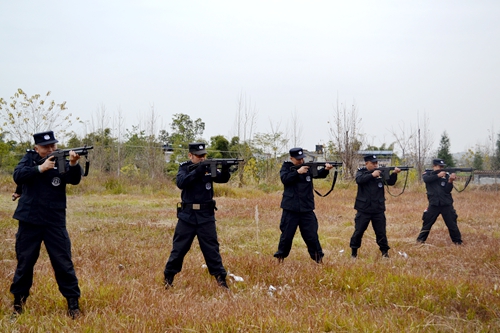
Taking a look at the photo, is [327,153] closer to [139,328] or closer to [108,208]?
[108,208]

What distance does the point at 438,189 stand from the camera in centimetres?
1027

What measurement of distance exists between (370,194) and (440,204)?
8.46 ft

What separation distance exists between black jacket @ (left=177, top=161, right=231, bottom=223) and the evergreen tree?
1645 inches

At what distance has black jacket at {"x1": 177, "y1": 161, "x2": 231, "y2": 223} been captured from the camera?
6.16 meters

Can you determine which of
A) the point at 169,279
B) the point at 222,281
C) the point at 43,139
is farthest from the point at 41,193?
the point at 222,281

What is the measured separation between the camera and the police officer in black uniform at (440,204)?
397 inches

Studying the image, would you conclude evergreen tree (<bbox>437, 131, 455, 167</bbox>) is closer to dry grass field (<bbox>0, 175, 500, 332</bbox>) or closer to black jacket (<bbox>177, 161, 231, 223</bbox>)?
dry grass field (<bbox>0, 175, 500, 332</bbox>)

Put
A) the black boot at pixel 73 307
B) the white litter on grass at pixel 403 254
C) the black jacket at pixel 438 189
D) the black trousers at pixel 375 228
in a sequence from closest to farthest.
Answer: the black boot at pixel 73 307, the black trousers at pixel 375 228, the white litter on grass at pixel 403 254, the black jacket at pixel 438 189

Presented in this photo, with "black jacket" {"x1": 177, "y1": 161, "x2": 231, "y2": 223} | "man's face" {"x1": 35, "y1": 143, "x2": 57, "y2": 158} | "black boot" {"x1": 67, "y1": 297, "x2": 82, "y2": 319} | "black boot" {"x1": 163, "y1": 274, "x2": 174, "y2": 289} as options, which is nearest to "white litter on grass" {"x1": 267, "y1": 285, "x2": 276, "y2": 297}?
"black jacket" {"x1": 177, "y1": 161, "x2": 231, "y2": 223}

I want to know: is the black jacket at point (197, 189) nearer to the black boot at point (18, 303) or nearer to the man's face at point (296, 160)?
the man's face at point (296, 160)

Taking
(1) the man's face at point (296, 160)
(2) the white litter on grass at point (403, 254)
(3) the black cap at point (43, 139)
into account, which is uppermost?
(3) the black cap at point (43, 139)

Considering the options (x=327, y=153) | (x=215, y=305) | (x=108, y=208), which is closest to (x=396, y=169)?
(x=215, y=305)

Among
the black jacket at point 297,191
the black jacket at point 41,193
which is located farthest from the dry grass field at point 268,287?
the black jacket at point 41,193

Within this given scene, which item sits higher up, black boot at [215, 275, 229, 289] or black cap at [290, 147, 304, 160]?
black cap at [290, 147, 304, 160]
